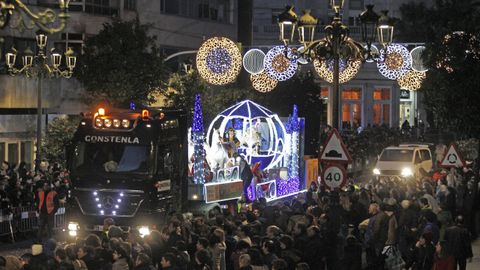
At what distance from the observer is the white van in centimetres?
4059

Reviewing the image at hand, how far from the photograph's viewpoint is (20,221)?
27281mm

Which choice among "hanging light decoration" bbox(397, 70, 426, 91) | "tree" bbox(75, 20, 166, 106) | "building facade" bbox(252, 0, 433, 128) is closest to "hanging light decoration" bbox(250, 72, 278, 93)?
"tree" bbox(75, 20, 166, 106)

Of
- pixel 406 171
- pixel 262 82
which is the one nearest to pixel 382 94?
pixel 406 171

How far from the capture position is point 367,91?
253ft

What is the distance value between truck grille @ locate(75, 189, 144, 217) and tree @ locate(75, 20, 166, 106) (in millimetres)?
18754

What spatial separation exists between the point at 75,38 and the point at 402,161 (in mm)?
16199

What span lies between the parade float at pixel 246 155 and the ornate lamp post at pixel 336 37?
3.73m

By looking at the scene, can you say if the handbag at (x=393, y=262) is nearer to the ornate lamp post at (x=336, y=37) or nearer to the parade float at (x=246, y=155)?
the ornate lamp post at (x=336, y=37)

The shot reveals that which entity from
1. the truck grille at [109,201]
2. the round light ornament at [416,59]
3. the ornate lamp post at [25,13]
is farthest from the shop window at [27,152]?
the ornate lamp post at [25,13]

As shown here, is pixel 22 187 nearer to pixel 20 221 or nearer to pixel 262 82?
pixel 20 221

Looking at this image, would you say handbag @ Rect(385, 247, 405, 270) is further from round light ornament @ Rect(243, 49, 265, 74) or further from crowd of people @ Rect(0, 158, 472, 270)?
round light ornament @ Rect(243, 49, 265, 74)

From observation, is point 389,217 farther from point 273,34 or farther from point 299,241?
point 273,34

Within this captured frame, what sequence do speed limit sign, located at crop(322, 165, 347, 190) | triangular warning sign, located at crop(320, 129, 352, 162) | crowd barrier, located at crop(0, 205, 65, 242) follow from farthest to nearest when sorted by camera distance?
crowd barrier, located at crop(0, 205, 65, 242), triangular warning sign, located at crop(320, 129, 352, 162), speed limit sign, located at crop(322, 165, 347, 190)

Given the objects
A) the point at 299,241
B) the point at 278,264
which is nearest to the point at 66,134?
the point at 299,241
